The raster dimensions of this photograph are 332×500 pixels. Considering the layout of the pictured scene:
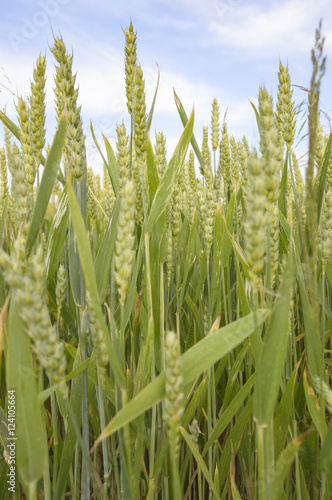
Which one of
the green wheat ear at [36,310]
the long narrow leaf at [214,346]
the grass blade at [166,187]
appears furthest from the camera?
the grass blade at [166,187]

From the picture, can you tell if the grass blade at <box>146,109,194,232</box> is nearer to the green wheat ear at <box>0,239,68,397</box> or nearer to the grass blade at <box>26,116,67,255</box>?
the grass blade at <box>26,116,67,255</box>

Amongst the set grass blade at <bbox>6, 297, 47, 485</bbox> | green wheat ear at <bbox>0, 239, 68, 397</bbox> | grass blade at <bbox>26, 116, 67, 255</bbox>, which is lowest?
grass blade at <bbox>6, 297, 47, 485</bbox>

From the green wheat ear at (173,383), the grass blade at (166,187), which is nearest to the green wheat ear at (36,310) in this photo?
the green wheat ear at (173,383)

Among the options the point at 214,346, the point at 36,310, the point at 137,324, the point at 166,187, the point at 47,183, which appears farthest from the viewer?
the point at 137,324

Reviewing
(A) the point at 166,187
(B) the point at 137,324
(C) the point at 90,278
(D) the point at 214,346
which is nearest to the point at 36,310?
(C) the point at 90,278

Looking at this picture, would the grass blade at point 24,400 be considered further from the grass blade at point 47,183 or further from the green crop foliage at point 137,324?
the grass blade at point 47,183

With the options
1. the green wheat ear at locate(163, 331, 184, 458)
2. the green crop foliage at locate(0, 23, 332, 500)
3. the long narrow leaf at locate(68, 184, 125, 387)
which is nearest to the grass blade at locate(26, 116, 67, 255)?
the green crop foliage at locate(0, 23, 332, 500)

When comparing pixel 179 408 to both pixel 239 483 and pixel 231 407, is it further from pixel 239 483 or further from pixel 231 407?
pixel 239 483

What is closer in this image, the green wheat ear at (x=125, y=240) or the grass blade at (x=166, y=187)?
the green wheat ear at (x=125, y=240)

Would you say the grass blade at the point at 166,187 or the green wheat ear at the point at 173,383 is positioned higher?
the grass blade at the point at 166,187

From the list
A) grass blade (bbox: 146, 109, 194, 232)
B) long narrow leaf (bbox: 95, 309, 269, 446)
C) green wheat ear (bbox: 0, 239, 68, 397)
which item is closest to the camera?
green wheat ear (bbox: 0, 239, 68, 397)

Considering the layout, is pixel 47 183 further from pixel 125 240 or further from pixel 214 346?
pixel 214 346

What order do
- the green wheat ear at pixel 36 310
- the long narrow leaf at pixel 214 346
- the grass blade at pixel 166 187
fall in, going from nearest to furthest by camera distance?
the green wheat ear at pixel 36 310 < the long narrow leaf at pixel 214 346 < the grass blade at pixel 166 187

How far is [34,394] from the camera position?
450 millimetres
